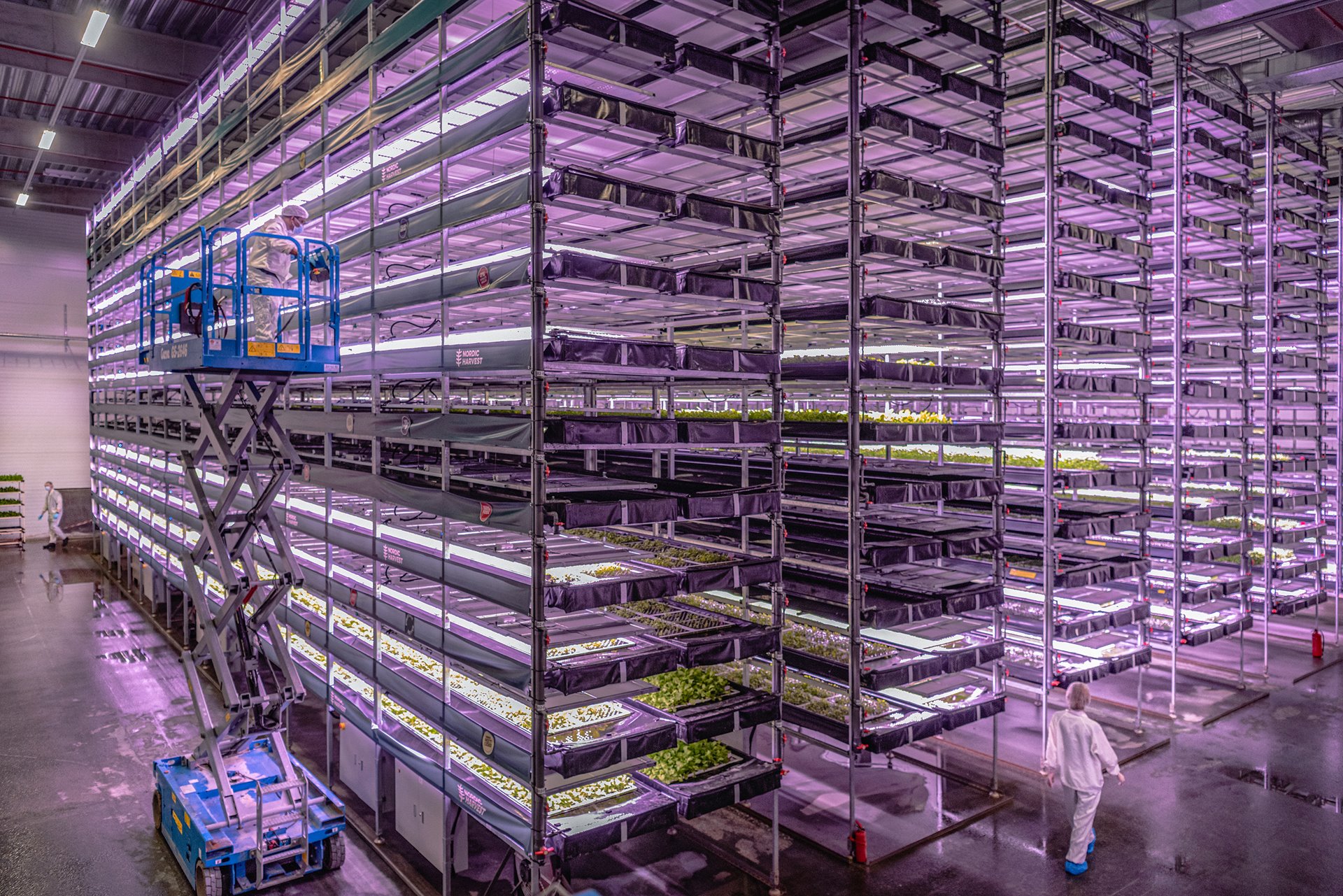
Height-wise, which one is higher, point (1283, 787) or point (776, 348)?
point (776, 348)

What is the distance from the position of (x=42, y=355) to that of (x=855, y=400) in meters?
27.8

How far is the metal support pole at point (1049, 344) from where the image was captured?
9359 mm

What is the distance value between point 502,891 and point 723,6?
779cm

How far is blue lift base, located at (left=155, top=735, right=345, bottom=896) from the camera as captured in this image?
7148 mm

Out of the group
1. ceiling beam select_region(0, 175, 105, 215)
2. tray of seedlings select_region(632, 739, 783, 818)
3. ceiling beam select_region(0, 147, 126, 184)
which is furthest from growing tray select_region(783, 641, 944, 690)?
ceiling beam select_region(0, 175, 105, 215)

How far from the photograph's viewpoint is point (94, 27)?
1307cm

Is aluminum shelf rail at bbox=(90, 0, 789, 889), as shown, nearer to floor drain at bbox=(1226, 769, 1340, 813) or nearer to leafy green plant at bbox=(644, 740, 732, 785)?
leafy green plant at bbox=(644, 740, 732, 785)

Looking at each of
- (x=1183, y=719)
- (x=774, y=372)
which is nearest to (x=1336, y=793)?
(x=1183, y=719)

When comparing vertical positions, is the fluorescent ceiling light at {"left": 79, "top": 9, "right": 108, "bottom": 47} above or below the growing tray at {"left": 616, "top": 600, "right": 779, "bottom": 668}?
above

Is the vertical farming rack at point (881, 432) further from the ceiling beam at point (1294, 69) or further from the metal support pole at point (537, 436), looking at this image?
the ceiling beam at point (1294, 69)

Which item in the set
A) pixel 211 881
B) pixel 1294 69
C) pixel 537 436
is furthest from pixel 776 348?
pixel 1294 69

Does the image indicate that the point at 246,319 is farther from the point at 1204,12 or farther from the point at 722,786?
the point at 1204,12

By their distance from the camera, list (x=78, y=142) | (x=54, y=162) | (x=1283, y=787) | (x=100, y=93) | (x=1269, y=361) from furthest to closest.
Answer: (x=54, y=162), (x=78, y=142), (x=100, y=93), (x=1269, y=361), (x=1283, y=787)

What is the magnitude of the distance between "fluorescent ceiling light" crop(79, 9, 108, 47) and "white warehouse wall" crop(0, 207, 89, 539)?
15641 millimetres
